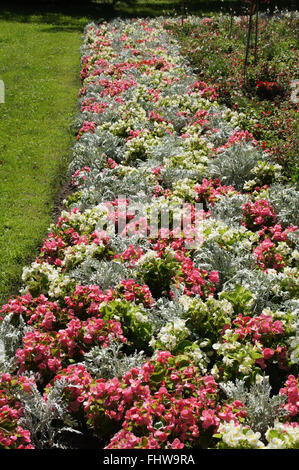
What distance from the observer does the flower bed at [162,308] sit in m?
2.81

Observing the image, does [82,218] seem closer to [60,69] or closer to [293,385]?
[293,385]

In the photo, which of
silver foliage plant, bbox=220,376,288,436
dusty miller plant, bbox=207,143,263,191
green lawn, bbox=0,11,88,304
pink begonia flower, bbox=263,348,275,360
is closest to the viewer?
silver foliage plant, bbox=220,376,288,436

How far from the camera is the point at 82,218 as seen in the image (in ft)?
15.6

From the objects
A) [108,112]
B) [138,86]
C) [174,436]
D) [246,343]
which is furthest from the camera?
[138,86]

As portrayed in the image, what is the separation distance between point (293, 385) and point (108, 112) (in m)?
5.67

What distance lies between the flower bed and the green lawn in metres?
0.46

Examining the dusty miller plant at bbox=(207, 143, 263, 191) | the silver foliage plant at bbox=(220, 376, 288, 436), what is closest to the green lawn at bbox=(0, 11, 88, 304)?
the dusty miller plant at bbox=(207, 143, 263, 191)

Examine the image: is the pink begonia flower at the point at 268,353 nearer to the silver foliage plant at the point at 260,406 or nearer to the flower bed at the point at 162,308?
the flower bed at the point at 162,308

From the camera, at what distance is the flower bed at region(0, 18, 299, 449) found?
Answer: 281 centimetres

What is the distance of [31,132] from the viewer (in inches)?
318

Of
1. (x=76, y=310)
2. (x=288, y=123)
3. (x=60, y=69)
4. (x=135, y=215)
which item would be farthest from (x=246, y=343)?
(x=60, y=69)

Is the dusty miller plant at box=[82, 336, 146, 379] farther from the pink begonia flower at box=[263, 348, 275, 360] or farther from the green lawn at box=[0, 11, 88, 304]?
the green lawn at box=[0, 11, 88, 304]

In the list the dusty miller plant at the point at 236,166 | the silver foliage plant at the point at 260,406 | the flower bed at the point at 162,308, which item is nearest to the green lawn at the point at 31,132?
the flower bed at the point at 162,308

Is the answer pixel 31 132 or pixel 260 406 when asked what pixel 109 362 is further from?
pixel 31 132
